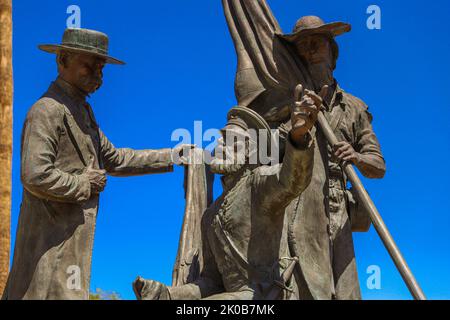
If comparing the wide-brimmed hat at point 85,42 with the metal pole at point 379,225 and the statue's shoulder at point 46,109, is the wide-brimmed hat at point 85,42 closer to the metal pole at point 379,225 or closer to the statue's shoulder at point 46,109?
the statue's shoulder at point 46,109

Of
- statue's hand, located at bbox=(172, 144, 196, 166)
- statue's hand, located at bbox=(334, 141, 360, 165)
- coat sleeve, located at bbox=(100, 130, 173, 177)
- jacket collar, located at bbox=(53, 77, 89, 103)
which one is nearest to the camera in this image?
statue's hand, located at bbox=(334, 141, 360, 165)

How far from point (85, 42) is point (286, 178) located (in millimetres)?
2429

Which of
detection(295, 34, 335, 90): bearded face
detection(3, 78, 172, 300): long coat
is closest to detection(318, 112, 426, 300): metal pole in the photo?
detection(295, 34, 335, 90): bearded face

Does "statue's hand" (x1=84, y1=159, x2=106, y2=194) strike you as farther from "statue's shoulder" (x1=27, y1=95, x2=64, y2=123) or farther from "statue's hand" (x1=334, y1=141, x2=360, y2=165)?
"statue's hand" (x1=334, y1=141, x2=360, y2=165)

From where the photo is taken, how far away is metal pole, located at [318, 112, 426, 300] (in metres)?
8.20

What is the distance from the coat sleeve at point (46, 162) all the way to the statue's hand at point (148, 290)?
96cm

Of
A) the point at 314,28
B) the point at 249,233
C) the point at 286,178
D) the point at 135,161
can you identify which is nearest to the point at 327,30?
the point at 314,28

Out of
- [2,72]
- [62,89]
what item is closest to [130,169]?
[62,89]

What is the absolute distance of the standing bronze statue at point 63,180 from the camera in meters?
8.48

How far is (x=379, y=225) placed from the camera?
8531mm

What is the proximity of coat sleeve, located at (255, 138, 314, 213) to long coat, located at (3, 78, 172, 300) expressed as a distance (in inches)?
63.7
